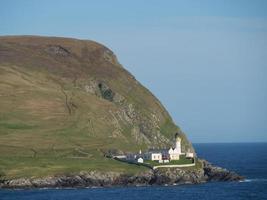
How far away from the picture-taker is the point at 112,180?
186 meters

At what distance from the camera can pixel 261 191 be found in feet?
570

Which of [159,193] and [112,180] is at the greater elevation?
[112,180]

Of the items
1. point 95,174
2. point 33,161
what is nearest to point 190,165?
point 95,174

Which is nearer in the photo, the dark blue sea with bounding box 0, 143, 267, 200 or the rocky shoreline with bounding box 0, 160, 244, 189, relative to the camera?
the dark blue sea with bounding box 0, 143, 267, 200

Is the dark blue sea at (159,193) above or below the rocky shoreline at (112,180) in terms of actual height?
below

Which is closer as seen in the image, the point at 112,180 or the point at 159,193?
the point at 159,193

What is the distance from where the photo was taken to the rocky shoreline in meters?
182

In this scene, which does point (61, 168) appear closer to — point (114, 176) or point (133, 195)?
point (114, 176)

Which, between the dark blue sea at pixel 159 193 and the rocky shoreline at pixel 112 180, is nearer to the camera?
the dark blue sea at pixel 159 193

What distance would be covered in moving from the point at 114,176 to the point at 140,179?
5.41 m

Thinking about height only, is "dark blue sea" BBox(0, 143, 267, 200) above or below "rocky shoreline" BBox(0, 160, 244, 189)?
below

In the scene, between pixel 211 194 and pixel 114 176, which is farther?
pixel 114 176

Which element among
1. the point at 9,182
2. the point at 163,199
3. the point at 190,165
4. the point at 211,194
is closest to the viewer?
the point at 163,199

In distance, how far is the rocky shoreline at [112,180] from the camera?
18150cm
